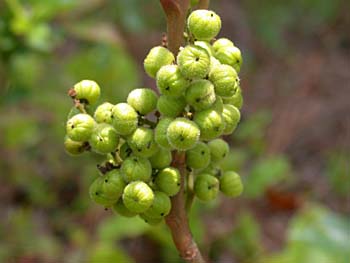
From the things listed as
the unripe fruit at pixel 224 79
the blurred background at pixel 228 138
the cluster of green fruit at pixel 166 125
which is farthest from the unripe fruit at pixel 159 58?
the blurred background at pixel 228 138

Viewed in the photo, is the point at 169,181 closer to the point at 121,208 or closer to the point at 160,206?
the point at 160,206

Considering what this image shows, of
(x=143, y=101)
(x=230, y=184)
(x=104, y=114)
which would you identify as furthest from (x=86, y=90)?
(x=230, y=184)

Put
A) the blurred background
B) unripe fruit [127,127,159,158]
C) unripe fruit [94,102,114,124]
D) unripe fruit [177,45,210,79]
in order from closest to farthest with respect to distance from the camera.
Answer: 1. unripe fruit [177,45,210,79]
2. unripe fruit [127,127,159,158]
3. unripe fruit [94,102,114,124]
4. the blurred background

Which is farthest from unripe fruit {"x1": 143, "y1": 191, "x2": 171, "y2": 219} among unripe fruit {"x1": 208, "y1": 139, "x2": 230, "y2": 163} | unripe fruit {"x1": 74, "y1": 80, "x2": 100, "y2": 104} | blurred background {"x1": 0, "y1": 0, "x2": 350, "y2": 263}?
blurred background {"x1": 0, "y1": 0, "x2": 350, "y2": 263}

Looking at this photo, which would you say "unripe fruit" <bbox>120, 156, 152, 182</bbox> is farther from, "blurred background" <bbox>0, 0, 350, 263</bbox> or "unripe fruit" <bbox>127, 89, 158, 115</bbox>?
"blurred background" <bbox>0, 0, 350, 263</bbox>

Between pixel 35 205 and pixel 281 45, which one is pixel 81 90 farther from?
pixel 281 45

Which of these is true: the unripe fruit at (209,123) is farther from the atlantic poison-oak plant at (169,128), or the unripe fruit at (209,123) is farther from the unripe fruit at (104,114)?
the unripe fruit at (104,114)

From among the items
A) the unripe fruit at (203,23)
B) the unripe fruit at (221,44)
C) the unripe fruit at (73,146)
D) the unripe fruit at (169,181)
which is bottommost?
the unripe fruit at (169,181)
